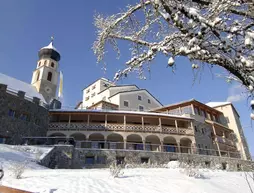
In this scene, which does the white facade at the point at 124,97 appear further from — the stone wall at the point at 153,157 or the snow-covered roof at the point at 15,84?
the stone wall at the point at 153,157

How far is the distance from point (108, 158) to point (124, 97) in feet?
51.6

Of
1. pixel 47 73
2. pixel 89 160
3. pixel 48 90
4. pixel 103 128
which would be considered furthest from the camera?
pixel 47 73

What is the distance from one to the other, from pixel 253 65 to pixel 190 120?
1030 inches

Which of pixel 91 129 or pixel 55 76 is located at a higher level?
pixel 55 76

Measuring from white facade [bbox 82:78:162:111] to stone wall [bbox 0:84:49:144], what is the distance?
11.3m

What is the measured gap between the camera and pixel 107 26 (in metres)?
4.56

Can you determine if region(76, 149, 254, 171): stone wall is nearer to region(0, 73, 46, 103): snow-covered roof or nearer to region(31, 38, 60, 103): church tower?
Answer: region(0, 73, 46, 103): snow-covered roof

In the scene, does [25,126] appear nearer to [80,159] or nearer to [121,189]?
[80,159]

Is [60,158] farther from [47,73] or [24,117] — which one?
[47,73]

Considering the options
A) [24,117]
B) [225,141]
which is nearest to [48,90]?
[24,117]

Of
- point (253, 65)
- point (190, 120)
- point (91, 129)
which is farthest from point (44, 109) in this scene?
point (253, 65)

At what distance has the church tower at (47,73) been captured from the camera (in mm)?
39344

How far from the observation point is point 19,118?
69.8ft

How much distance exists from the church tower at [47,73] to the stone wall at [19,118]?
13896 millimetres
